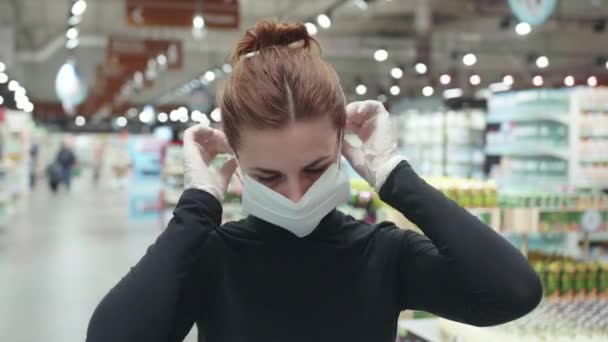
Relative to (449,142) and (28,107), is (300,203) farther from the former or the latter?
(28,107)

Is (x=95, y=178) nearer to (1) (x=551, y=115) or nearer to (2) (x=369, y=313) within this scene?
(1) (x=551, y=115)

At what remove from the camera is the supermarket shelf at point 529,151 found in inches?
401

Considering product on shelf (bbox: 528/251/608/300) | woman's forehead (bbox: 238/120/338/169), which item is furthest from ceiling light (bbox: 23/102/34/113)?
woman's forehead (bbox: 238/120/338/169)

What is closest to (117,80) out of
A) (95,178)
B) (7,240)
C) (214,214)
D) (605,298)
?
(7,240)

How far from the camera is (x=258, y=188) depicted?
1.37m

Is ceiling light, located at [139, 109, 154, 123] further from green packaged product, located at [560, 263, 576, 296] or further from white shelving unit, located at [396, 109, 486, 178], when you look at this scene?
green packaged product, located at [560, 263, 576, 296]

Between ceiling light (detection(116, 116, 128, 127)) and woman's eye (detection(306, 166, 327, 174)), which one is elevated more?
woman's eye (detection(306, 166, 327, 174))

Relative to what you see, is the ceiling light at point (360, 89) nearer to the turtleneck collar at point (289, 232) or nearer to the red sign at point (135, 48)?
the red sign at point (135, 48)

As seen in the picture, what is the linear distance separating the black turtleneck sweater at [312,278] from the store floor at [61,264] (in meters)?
4.39

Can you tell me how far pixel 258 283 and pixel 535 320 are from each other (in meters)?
2.39

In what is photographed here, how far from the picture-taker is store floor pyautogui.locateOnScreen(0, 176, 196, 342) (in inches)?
252

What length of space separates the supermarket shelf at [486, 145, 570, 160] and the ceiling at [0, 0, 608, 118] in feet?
15.9

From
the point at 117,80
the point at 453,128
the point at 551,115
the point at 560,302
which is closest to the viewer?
the point at 560,302

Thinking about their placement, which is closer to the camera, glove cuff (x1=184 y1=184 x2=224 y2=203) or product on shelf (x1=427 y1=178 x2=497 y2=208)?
glove cuff (x1=184 y1=184 x2=224 y2=203)
